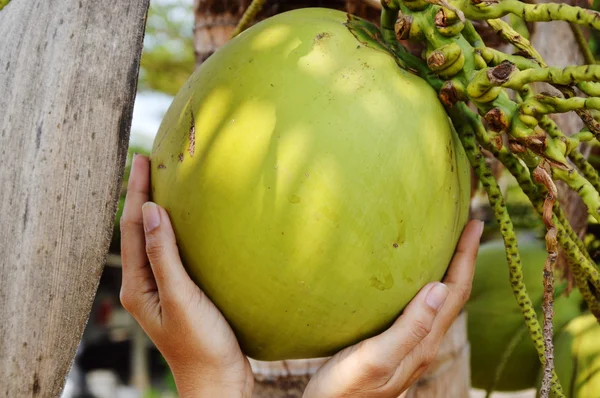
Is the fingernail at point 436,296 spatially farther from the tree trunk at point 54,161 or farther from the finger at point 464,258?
the tree trunk at point 54,161

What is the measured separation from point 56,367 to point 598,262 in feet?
4.59

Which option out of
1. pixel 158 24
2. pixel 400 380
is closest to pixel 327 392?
pixel 400 380

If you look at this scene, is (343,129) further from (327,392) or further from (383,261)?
(327,392)

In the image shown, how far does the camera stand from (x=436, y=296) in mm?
994

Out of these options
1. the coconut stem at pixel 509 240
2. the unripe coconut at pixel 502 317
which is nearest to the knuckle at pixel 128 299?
the coconut stem at pixel 509 240

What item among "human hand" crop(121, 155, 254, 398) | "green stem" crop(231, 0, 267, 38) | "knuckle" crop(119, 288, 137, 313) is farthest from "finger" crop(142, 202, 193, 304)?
"green stem" crop(231, 0, 267, 38)

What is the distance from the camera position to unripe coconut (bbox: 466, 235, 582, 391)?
194 cm

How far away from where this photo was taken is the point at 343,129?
91 cm

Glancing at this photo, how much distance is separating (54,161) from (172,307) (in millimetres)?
264

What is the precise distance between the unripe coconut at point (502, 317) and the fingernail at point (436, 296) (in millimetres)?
998

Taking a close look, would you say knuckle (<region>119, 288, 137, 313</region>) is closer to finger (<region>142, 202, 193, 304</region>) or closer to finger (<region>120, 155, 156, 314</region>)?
finger (<region>120, 155, 156, 314</region>)

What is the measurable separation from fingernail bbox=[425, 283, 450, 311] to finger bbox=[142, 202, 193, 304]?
0.34m

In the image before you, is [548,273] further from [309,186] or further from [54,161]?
[54,161]

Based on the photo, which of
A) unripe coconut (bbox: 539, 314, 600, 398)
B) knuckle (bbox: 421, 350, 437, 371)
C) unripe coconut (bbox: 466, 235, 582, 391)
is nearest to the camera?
knuckle (bbox: 421, 350, 437, 371)
